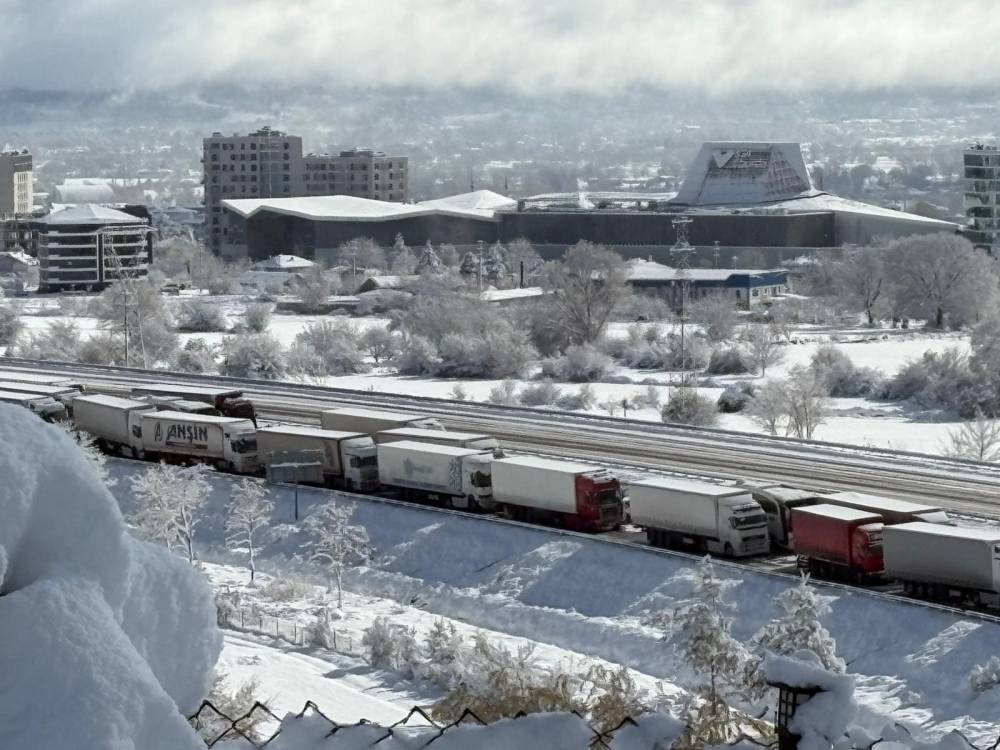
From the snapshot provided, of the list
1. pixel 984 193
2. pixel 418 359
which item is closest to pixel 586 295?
pixel 418 359

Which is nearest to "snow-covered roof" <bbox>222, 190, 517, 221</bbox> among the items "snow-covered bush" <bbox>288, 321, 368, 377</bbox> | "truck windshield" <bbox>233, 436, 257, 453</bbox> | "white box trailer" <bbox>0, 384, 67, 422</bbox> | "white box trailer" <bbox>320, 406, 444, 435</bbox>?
"snow-covered bush" <bbox>288, 321, 368, 377</bbox>

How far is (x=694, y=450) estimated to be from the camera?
122 feet

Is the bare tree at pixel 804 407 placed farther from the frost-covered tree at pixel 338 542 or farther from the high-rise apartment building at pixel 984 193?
the high-rise apartment building at pixel 984 193

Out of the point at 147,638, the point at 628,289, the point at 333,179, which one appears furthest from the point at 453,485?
the point at 333,179

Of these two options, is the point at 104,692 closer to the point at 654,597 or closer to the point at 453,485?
the point at 654,597

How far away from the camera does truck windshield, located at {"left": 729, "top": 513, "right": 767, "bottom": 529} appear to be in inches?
1081

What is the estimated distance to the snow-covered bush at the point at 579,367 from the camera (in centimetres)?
5959

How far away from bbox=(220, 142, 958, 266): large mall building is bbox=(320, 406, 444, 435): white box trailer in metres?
81.4

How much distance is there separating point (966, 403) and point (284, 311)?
157 feet

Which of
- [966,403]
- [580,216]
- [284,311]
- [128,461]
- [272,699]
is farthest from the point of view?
[580,216]

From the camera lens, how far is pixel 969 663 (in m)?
22.2

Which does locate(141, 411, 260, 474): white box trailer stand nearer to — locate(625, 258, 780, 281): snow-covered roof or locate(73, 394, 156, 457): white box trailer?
locate(73, 394, 156, 457): white box trailer

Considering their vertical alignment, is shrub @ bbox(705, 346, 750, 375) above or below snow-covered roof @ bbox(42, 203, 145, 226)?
below

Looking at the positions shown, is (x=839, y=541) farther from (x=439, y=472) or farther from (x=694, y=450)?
(x=694, y=450)
